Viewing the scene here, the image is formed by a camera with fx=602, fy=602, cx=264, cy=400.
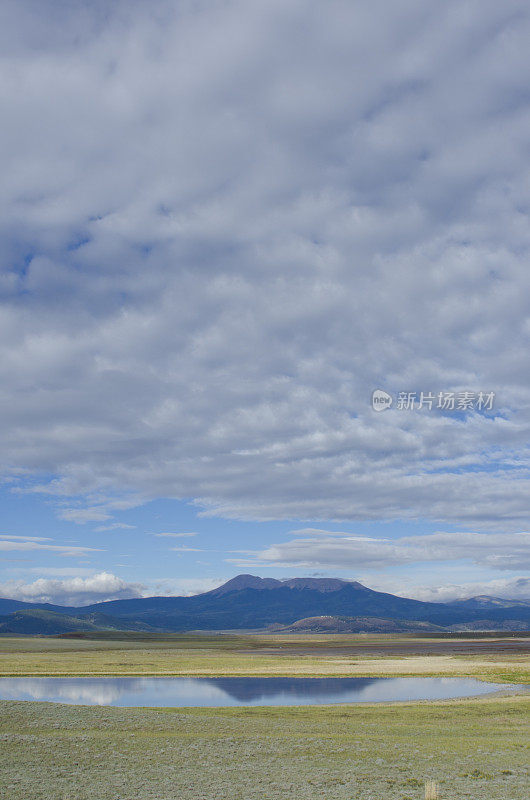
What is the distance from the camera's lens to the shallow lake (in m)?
61.0

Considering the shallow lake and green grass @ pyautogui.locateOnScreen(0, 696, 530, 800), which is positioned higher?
green grass @ pyautogui.locateOnScreen(0, 696, 530, 800)

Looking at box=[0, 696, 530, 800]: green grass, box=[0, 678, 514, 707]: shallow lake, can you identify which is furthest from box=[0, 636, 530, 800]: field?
box=[0, 678, 514, 707]: shallow lake

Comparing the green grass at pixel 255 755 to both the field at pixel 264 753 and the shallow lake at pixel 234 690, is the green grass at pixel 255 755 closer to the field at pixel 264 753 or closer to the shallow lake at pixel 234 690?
the field at pixel 264 753

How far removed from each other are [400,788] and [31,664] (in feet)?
326

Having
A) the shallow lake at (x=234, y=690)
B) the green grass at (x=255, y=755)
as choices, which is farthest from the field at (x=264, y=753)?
the shallow lake at (x=234, y=690)

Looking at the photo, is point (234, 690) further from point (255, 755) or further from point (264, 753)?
point (255, 755)

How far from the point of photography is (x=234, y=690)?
7106 centimetres

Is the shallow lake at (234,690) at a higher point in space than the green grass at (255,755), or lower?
lower

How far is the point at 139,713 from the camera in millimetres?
41062

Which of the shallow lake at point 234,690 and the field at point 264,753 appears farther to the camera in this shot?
the shallow lake at point 234,690

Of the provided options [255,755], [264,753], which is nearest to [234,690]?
[264,753]

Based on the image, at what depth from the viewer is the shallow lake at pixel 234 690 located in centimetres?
6097

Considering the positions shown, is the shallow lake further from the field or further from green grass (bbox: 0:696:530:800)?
green grass (bbox: 0:696:530:800)

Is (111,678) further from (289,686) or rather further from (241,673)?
(289,686)
